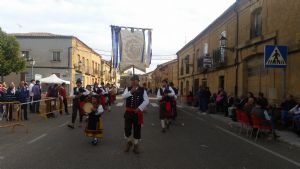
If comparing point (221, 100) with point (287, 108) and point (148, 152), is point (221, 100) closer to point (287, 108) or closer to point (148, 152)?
point (287, 108)

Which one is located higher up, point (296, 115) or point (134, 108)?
point (134, 108)

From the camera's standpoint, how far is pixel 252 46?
874 inches

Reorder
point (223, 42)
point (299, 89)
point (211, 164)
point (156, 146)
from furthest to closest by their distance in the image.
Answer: point (223, 42) < point (299, 89) < point (156, 146) < point (211, 164)

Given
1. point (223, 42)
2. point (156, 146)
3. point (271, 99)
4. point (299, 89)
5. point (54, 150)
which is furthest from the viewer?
point (223, 42)

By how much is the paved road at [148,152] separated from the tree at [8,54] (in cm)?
3045

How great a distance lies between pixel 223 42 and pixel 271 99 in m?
8.01

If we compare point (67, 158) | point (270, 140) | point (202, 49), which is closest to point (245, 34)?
point (270, 140)

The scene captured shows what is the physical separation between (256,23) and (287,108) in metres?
7.75

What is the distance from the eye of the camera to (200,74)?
128ft

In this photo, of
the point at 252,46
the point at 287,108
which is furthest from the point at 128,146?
the point at 252,46

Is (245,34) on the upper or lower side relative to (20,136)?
upper

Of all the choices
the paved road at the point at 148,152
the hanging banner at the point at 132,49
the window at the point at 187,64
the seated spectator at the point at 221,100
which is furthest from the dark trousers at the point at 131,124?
the window at the point at 187,64

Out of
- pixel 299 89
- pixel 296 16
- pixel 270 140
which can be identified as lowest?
pixel 270 140

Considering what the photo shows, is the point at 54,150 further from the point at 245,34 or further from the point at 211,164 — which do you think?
the point at 245,34
